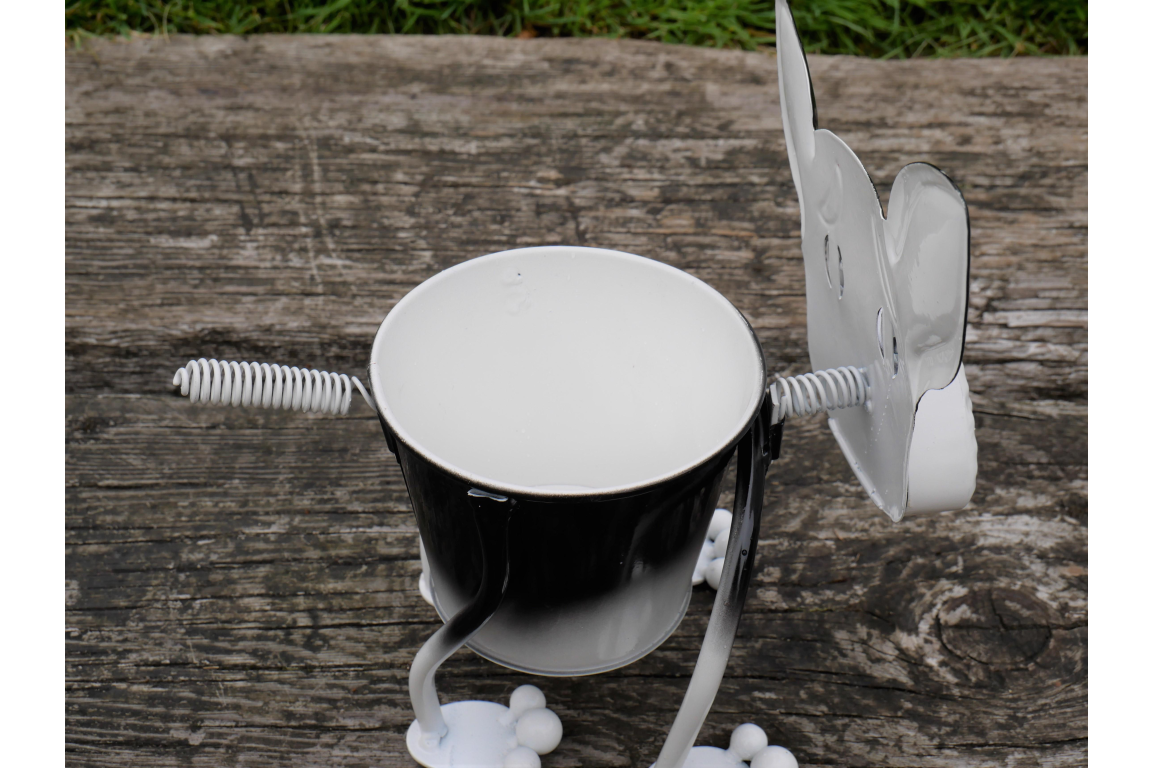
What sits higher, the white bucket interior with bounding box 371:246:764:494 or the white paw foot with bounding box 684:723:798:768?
the white bucket interior with bounding box 371:246:764:494

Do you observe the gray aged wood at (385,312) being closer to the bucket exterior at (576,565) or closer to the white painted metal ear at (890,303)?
the bucket exterior at (576,565)

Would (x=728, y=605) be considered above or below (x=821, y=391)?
below

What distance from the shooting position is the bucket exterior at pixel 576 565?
2.44ft

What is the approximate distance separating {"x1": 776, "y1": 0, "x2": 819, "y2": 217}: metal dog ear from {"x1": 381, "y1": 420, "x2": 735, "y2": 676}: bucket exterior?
273 millimetres

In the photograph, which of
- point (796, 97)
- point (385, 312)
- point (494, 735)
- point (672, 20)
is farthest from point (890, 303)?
point (672, 20)

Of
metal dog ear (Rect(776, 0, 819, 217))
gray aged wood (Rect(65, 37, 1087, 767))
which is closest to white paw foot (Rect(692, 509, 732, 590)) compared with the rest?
gray aged wood (Rect(65, 37, 1087, 767))

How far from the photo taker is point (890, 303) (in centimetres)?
69

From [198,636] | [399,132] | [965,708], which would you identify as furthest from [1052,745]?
[399,132]

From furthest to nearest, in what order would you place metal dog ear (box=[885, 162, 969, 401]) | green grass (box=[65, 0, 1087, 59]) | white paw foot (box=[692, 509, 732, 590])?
green grass (box=[65, 0, 1087, 59]), white paw foot (box=[692, 509, 732, 590]), metal dog ear (box=[885, 162, 969, 401])

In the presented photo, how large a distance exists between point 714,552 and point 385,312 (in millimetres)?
529

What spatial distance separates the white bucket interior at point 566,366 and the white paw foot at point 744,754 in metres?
0.26

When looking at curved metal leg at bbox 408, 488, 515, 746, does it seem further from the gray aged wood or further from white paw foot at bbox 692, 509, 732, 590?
white paw foot at bbox 692, 509, 732, 590

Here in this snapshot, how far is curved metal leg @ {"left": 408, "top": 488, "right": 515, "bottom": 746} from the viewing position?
72 cm

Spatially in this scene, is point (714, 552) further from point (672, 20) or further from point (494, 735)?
point (672, 20)
